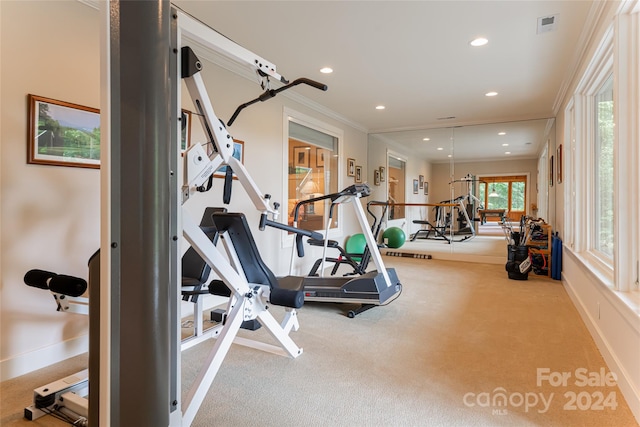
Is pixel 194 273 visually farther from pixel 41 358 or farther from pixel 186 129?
pixel 186 129

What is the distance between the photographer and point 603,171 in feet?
10.6

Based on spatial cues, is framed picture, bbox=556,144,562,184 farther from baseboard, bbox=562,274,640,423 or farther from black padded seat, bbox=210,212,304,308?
black padded seat, bbox=210,212,304,308

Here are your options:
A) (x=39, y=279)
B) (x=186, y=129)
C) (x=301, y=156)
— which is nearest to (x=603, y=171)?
(x=301, y=156)

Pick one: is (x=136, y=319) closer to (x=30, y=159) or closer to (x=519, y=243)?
(x=30, y=159)

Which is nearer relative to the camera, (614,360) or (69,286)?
(69,286)

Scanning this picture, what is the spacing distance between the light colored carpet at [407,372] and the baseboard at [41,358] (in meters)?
0.07

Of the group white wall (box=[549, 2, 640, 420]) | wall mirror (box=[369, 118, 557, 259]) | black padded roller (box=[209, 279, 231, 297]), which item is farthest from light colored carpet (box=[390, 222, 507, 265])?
black padded roller (box=[209, 279, 231, 297])

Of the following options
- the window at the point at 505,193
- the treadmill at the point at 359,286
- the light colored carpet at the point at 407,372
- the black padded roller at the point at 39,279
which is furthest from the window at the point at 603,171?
the window at the point at 505,193

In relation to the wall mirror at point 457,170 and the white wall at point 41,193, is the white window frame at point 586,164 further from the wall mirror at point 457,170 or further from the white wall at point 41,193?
the white wall at point 41,193

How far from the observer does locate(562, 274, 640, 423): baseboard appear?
1.77 meters

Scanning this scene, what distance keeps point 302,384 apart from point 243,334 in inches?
36.6

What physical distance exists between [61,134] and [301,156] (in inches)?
123

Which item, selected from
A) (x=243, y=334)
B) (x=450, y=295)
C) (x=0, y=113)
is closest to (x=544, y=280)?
(x=450, y=295)

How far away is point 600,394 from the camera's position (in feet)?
6.35
